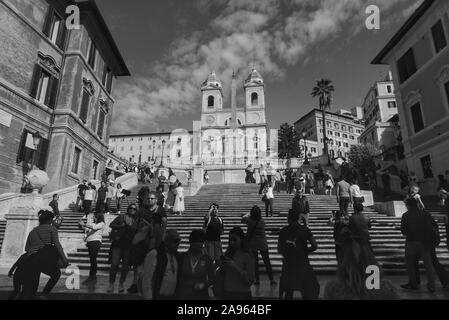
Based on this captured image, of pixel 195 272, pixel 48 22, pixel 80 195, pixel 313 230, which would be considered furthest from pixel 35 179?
pixel 48 22

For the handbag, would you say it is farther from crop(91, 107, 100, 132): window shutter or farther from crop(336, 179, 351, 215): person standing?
crop(91, 107, 100, 132): window shutter

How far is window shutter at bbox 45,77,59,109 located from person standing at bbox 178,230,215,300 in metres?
19.0

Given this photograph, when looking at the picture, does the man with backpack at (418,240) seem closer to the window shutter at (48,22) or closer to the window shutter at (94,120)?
the window shutter at (48,22)

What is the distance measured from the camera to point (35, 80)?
1738 cm

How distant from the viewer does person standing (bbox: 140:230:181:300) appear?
3277 millimetres

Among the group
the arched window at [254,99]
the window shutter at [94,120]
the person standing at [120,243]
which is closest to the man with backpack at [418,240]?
the person standing at [120,243]

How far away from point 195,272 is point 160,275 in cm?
43

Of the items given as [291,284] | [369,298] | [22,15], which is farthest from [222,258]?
[22,15]

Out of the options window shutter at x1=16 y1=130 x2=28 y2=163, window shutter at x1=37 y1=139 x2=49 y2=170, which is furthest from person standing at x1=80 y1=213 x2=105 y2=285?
window shutter at x1=37 y1=139 x2=49 y2=170

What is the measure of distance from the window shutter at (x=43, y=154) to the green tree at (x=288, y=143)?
54.1 meters

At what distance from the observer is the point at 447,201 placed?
6.24 metres

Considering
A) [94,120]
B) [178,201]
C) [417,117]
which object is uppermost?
[94,120]

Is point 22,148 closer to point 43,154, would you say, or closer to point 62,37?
point 43,154

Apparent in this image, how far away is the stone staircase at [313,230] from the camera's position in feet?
26.6
